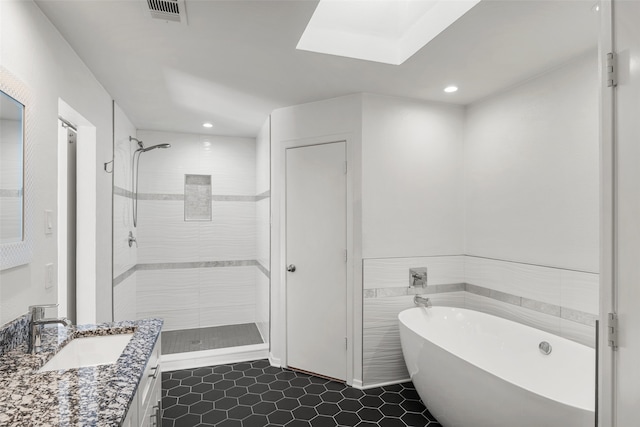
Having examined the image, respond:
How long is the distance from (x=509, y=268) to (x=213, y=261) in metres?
3.32

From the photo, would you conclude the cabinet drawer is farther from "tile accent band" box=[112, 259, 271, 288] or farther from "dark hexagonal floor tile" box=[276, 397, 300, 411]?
"tile accent band" box=[112, 259, 271, 288]

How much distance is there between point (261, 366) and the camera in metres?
3.28

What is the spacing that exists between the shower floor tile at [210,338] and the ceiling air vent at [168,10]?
118 inches

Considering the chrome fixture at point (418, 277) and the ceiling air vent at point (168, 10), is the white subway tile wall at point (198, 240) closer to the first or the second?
the chrome fixture at point (418, 277)

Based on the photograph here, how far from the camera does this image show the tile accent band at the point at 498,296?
2240mm

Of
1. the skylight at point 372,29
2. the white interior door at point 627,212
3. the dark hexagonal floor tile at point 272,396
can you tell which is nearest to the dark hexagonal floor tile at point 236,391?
the dark hexagonal floor tile at point 272,396

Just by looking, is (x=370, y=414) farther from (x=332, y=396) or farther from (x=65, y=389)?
(x=65, y=389)

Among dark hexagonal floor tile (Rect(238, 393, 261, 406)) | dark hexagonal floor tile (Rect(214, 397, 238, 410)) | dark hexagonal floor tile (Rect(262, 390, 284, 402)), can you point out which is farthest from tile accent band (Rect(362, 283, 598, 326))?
dark hexagonal floor tile (Rect(214, 397, 238, 410))

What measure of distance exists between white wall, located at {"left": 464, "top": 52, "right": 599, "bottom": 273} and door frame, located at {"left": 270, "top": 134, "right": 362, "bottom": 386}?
114cm

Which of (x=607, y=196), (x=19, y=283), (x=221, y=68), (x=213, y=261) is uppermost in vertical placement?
(x=221, y=68)

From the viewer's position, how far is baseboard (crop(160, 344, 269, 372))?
3.21 m

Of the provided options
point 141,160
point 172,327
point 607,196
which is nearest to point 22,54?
point 607,196

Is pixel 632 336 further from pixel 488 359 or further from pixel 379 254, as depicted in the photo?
pixel 379 254

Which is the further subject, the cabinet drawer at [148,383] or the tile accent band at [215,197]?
the tile accent band at [215,197]
